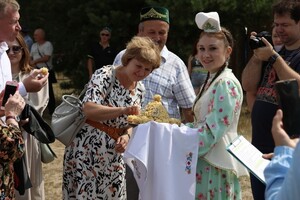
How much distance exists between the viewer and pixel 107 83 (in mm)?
4148

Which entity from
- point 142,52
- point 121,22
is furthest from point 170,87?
point 121,22

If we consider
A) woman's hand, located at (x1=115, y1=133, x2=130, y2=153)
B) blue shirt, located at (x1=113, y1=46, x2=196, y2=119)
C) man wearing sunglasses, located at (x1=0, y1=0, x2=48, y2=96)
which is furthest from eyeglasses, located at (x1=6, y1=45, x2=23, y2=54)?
woman's hand, located at (x1=115, y1=133, x2=130, y2=153)

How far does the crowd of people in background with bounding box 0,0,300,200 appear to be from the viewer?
3.62 meters

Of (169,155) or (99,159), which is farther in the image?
(99,159)

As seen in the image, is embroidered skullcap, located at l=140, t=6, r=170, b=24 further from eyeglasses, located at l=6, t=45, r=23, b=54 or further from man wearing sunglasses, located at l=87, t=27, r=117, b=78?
man wearing sunglasses, located at l=87, t=27, r=117, b=78

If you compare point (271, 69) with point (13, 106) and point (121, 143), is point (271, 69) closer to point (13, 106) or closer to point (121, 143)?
point (121, 143)

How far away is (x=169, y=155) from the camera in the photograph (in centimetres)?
363

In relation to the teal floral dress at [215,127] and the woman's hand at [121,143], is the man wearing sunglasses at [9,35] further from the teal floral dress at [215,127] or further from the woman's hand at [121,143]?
the teal floral dress at [215,127]

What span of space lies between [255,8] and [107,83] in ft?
26.0

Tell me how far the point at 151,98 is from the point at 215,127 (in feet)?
3.33

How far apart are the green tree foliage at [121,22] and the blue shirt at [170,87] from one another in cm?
671

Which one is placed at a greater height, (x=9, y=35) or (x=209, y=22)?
(x=209, y=22)

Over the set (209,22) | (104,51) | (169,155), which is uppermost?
(209,22)

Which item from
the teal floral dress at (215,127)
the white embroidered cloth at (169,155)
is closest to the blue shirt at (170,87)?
the teal floral dress at (215,127)
